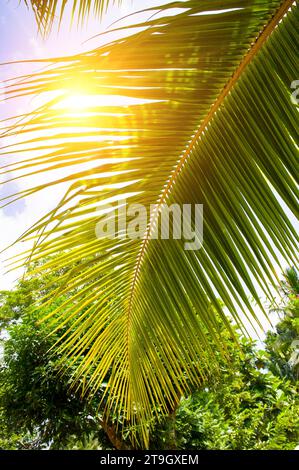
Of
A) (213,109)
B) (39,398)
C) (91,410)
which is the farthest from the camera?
(91,410)

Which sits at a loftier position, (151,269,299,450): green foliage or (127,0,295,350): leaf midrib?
(127,0,295,350): leaf midrib

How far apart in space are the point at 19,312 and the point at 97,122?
11592 mm

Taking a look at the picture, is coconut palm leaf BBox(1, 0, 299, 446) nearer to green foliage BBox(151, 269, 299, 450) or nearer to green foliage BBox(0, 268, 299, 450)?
green foliage BBox(0, 268, 299, 450)

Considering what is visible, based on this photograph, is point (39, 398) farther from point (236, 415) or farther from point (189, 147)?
point (189, 147)

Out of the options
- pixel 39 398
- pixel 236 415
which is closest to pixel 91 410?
pixel 39 398

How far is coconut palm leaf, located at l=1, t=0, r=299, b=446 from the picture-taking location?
724 mm

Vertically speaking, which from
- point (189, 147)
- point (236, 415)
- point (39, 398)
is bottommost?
point (236, 415)

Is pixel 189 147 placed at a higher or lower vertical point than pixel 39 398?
higher

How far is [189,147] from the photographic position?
93 centimetres

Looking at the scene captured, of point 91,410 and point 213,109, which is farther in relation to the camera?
point 91,410

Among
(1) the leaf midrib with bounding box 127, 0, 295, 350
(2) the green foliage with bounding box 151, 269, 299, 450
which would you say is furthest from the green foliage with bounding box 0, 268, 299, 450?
(1) the leaf midrib with bounding box 127, 0, 295, 350

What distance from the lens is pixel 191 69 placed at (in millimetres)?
790

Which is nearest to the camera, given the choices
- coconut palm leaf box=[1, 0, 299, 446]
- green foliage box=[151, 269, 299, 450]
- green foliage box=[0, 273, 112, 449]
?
coconut palm leaf box=[1, 0, 299, 446]

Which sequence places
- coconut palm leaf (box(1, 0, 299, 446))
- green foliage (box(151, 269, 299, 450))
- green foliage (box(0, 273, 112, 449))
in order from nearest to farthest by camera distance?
coconut palm leaf (box(1, 0, 299, 446))
green foliage (box(0, 273, 112, 449))
green foliage (box(151, 269, 299, 450))
